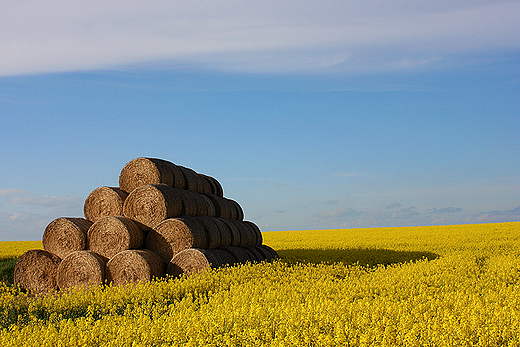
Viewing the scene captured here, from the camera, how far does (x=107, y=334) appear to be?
211 inches

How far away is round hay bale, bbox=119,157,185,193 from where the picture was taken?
12.2m

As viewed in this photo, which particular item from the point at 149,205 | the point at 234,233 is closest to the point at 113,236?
the point at 149,205

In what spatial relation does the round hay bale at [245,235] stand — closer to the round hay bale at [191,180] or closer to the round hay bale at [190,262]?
the round hay bale at [191,180]

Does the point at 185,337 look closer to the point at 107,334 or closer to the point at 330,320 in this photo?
the point at 107,334

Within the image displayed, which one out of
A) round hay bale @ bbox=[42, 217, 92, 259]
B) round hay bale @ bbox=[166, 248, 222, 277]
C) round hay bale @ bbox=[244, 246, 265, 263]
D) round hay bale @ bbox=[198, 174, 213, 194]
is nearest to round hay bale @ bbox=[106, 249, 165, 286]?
round hay bale @ bbox=[166, 248, 222, 277]

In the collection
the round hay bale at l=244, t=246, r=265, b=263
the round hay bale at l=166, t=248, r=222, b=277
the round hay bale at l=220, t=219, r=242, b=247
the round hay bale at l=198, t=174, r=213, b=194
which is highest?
the round hay bale at l=198, t=174, r=213, b=194

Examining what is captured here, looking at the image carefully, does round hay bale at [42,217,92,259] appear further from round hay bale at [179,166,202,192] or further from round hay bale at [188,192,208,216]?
round hay bale at [179,166,202,192]

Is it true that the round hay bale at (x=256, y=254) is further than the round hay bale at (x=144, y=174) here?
Yes

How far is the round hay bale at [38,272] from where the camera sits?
11.2 meters

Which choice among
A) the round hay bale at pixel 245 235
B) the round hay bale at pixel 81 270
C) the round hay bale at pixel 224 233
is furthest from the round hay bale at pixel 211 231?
the round hay bale at pixel 81 270

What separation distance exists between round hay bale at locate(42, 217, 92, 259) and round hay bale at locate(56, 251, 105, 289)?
0.56m

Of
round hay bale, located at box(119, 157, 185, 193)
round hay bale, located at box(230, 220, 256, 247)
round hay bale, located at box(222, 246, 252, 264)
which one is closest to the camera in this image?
round hay bale, located at box(119, 157, 185, 193)

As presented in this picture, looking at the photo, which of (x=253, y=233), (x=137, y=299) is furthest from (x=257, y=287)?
(x=253, y=233)

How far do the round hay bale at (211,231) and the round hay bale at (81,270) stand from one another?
2.72 m
